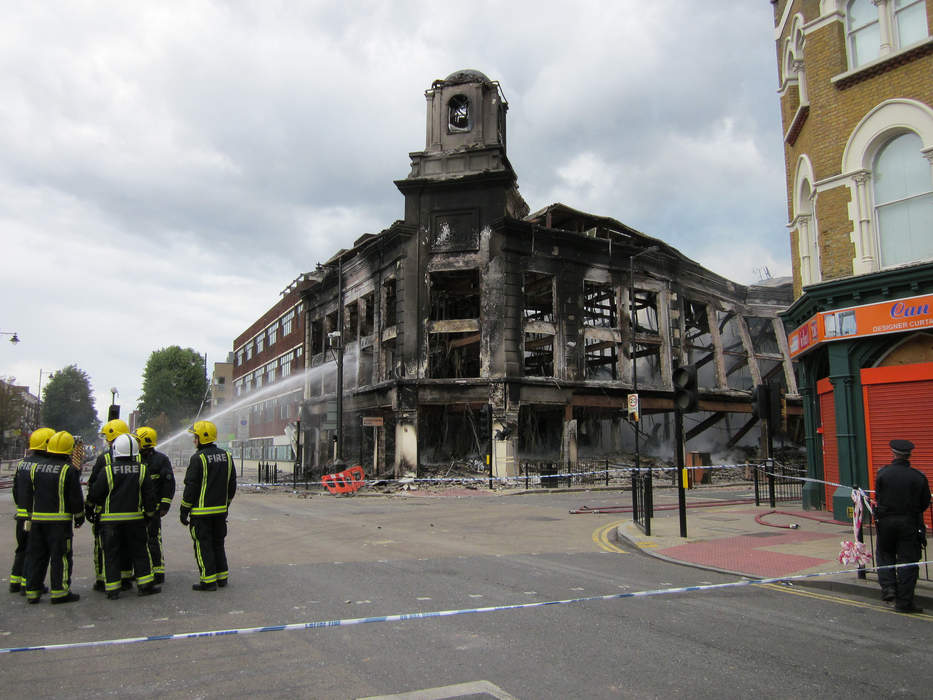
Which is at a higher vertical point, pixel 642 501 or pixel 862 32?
pixel 862 32

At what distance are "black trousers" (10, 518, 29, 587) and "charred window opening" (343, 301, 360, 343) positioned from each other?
30396mm

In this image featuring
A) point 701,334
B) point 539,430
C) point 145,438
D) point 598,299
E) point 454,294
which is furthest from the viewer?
point 701,334

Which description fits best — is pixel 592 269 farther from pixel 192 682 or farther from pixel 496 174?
pixel 192 682

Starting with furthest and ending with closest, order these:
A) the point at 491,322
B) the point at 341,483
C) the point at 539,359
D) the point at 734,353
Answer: the point at 734,353, the point at 539,359, the point at 491,322, the point at 341,483

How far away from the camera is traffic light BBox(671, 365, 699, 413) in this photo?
1138cm

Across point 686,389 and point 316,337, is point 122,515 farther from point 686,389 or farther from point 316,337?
point 316,337

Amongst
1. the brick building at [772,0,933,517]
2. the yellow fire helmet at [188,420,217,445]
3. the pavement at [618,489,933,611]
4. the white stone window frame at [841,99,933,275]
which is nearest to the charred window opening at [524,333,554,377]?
the pavement at [618,489,933,611]

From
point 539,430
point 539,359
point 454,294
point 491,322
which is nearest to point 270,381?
point 454,294

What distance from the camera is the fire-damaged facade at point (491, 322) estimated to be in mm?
30234

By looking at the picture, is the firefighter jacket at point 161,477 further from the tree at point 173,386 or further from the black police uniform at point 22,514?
the tree at point 173,386

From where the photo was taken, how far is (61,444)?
7191 millimetres

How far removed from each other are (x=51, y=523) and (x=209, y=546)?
1.52 m

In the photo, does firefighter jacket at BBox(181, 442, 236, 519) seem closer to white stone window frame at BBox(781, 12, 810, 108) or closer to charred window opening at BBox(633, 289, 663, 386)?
white stone window frame at BBox(781, 12, 810, 108)

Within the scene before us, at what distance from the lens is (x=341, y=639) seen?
212 inches
